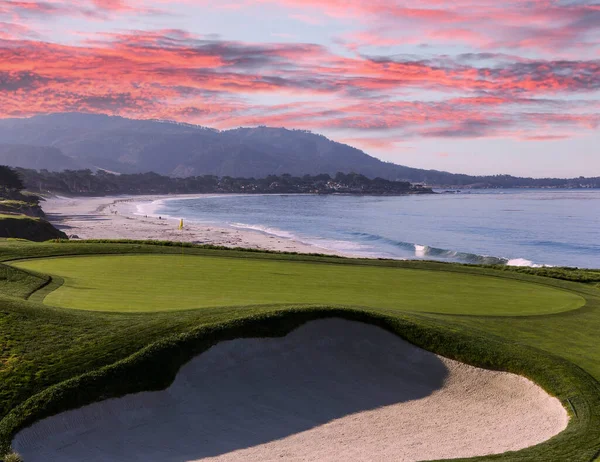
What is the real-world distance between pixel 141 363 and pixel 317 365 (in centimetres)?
359

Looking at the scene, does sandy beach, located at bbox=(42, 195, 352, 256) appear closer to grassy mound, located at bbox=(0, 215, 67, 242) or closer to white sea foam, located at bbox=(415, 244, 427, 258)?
grassy mound, located at bbox=(0, 215, 67, 242)

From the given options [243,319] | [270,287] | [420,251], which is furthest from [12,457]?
[420,251]

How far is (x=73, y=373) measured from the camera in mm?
10672

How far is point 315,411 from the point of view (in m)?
11.1

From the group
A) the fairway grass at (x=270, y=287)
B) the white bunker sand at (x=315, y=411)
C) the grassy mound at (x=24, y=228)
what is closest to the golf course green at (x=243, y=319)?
the fairway grass at (x=270, y=287)

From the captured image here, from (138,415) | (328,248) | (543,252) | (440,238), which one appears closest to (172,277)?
(138,415)

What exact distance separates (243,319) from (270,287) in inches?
213

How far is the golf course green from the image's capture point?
10461mm

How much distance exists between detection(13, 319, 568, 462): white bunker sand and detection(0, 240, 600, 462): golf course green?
0.30 metres

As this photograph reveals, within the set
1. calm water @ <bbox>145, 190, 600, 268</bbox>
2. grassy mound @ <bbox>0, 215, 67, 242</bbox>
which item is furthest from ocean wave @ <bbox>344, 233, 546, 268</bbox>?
grassy mound @ <bbox>0, 215, 67, 242</bbox>

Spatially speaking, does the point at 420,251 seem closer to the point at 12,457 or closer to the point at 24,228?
the point at 24,228

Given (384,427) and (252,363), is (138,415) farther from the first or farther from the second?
(384,427)

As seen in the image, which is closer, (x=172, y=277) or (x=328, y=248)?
(x=172, y=277)

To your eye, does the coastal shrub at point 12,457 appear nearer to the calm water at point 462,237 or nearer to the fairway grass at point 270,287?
the fairway grass at point 270,287
